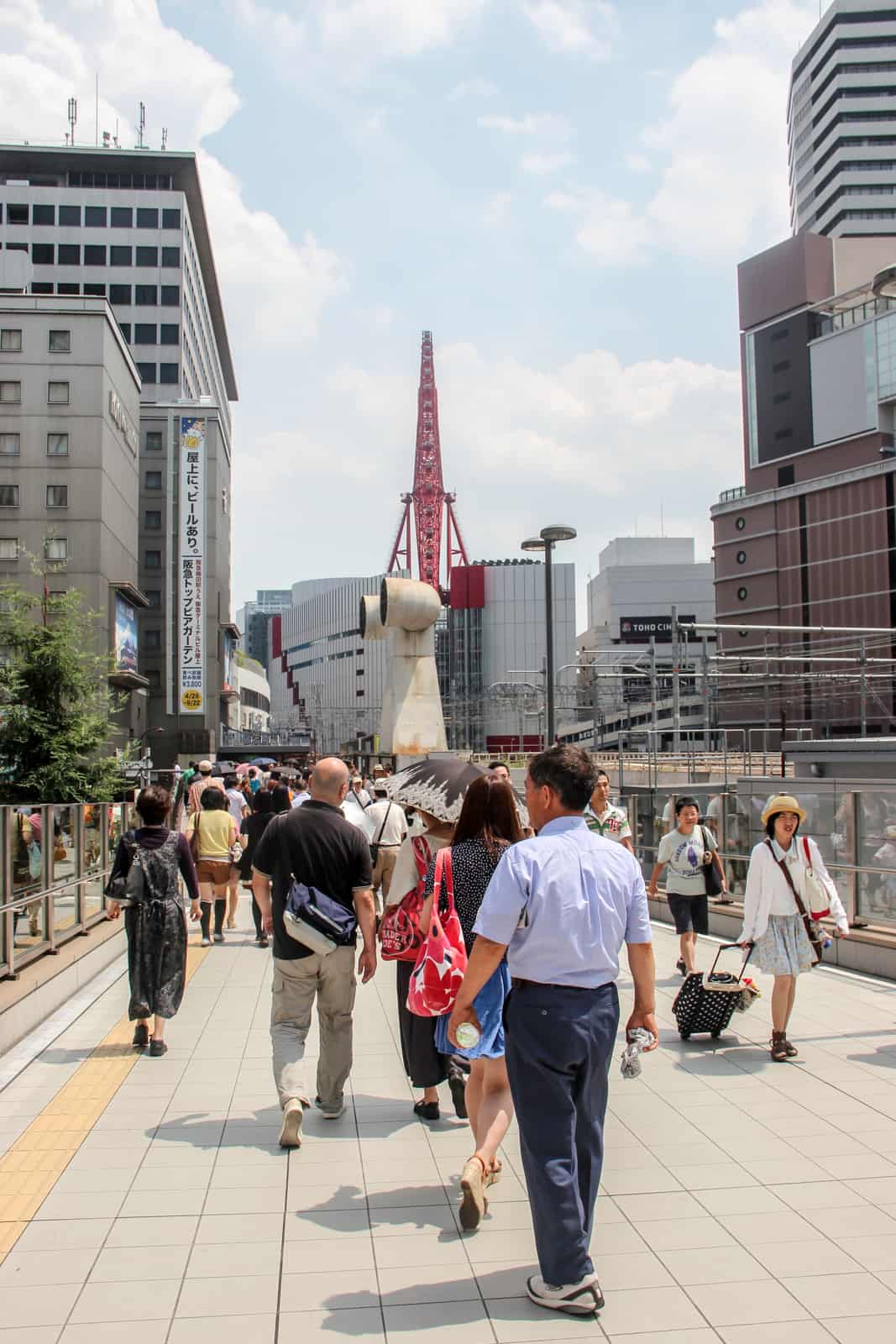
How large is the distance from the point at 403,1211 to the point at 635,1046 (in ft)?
4.10

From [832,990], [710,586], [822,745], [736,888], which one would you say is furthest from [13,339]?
[710,586]

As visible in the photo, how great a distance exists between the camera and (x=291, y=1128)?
17.6ft

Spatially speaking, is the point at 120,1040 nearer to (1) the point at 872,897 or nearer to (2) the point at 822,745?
(1) the point at 872,897

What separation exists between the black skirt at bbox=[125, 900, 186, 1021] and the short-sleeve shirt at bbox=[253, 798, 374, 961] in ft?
6.09

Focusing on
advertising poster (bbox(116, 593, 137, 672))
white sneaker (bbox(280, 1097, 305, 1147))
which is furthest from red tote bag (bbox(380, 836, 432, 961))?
advertising poster (bbox(116, 593, 137, 672))

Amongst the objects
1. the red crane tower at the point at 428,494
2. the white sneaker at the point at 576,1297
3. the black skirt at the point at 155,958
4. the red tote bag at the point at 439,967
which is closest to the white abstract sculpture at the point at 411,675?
the black skirt at the point at 155,958

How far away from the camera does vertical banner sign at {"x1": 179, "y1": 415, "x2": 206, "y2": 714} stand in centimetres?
5959

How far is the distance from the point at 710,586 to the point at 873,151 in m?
41.3

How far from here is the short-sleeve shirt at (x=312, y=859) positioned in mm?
5660

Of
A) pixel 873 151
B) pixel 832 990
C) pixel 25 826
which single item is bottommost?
pixel 832 990

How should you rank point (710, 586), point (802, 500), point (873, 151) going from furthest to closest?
point (710, 586) < point (873, 151) < point (802, 500)

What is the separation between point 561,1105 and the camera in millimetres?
3699

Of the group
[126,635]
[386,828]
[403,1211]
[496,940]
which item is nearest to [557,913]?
[496,940]

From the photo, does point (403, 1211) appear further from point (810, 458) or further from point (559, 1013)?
point (810, 458)
